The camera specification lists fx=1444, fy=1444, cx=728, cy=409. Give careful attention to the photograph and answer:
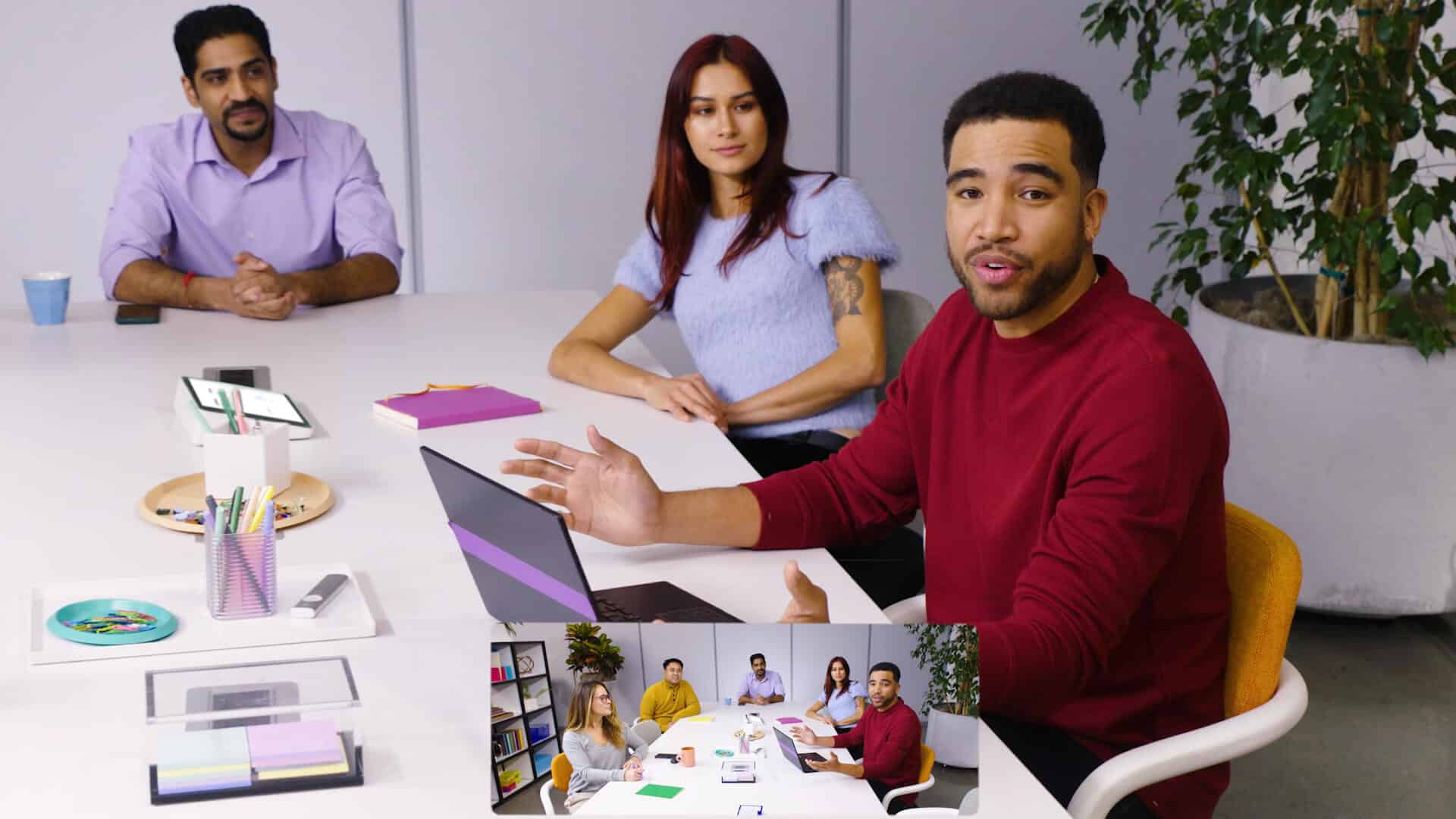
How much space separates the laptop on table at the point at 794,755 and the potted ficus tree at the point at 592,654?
0.42ft

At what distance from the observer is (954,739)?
105cm

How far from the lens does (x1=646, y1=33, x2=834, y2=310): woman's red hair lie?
265 centimetres

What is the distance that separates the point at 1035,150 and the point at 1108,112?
13.0 feet

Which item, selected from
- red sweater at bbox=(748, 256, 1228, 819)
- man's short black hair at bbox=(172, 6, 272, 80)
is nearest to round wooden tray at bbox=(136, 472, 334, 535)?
red sweater at bbox=(748, 256, 1228, 819)

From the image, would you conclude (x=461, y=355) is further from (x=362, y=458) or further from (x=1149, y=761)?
(x=1149, y=761)

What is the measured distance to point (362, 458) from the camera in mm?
2055

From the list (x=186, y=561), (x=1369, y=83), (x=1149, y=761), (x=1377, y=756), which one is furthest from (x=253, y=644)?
(x=1369, y=83)

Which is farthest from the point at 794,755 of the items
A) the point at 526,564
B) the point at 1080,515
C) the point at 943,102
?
the point at 943,102

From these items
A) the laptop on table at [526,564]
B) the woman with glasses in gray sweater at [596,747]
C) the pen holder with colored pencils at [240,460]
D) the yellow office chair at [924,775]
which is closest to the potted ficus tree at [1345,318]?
the laptop on table at [526,564]

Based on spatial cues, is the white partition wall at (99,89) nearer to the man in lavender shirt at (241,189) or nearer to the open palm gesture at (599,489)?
the man in lavender shirt at (241,189)

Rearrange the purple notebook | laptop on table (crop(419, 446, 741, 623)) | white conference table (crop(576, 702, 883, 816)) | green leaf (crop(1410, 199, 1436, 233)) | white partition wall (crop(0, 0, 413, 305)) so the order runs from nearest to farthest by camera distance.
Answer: white conference table (crop(576, 702, 883, 816)), laptop on table (crop(419, 446, 741, 623)), the purple notebook, green leaf (crop(1410, 199, 1436, 233)), white partition wall (crop(0, 0, 413, 305))

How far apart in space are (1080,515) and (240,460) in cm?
102

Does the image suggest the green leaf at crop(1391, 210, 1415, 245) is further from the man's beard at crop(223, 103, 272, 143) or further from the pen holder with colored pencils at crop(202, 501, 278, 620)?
the man's beard at crop(223, 103, 272, 143)

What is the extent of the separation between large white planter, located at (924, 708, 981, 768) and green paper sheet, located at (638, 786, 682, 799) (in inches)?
7.2
